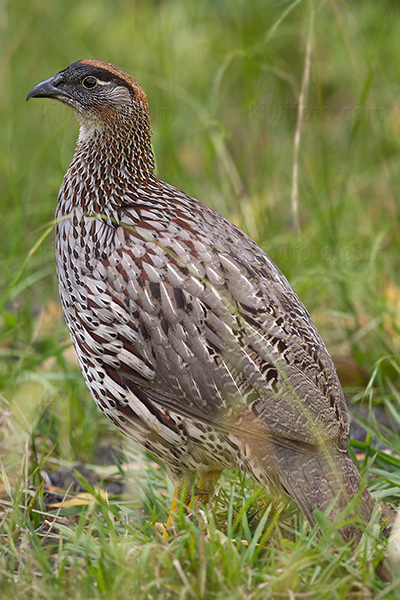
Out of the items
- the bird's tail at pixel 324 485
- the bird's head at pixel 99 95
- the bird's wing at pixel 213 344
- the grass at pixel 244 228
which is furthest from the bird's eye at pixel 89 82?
the bird's tail at pixel 324 485

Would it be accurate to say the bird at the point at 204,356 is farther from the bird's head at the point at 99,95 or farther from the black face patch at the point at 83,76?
the black face patch at the point at 83,76

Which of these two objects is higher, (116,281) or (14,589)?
(116,281)

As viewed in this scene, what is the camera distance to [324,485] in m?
2.78

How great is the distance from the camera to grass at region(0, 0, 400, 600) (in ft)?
8.05

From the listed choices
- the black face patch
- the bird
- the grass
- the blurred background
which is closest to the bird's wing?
the bird

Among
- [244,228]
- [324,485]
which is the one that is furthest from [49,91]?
[324,485]

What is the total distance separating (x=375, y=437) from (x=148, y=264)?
1424 millimetres

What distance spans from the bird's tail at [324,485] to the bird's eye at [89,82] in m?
1.78

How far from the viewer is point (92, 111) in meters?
3.31

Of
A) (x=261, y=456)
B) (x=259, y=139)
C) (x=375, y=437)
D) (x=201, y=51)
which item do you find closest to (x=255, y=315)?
(x=261, y=456)

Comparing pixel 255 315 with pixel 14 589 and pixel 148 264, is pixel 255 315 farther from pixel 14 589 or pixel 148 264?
pixel 14 589

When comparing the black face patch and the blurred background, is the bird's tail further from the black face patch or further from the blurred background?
the black face patch

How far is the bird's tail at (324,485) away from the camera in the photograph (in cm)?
274

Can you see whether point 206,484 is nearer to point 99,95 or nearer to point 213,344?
point 213,344
